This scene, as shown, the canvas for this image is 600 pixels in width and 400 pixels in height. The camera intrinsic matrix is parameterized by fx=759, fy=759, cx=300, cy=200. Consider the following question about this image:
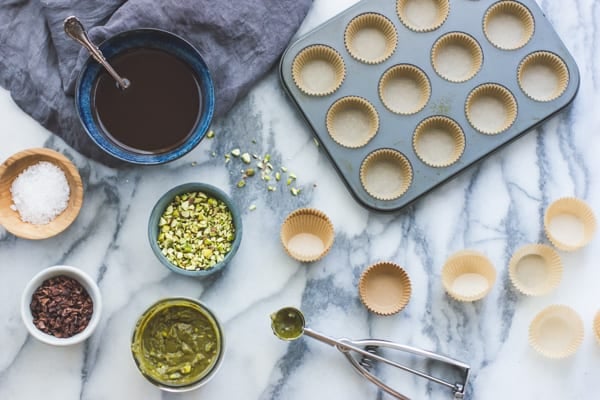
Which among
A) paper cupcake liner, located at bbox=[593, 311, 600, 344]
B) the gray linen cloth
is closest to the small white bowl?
the gray linen cloth

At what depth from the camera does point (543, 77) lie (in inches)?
82.3

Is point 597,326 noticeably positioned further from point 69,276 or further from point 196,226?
point 69,276

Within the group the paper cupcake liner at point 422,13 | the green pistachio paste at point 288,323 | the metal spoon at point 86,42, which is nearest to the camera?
the metal spoon at point 86,42

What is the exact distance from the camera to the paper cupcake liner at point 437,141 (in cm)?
202

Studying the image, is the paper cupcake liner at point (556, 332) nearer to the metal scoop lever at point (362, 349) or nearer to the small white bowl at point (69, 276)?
the metal scoop lever at point (362, 349)

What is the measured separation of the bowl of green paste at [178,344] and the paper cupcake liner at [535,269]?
806 millimetres

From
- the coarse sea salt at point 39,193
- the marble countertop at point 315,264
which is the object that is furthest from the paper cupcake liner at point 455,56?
the coarse sea salt at point 39,193

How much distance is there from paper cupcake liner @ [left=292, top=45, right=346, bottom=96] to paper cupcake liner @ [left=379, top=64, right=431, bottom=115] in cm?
12

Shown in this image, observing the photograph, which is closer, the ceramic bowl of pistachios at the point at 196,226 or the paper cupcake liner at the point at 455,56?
the ceramic bowl of pistachios at the point at 196,226

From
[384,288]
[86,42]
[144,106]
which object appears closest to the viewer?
[86,42]

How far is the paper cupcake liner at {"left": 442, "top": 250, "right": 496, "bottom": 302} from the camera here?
79.2 inches

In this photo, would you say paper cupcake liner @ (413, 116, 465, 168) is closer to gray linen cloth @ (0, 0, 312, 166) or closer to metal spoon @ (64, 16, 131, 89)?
gray linen cloth @ (0, 0, 312, 166)

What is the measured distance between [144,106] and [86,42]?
0.22m

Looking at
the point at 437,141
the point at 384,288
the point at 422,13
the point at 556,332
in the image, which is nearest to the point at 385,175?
the point at 437,141
